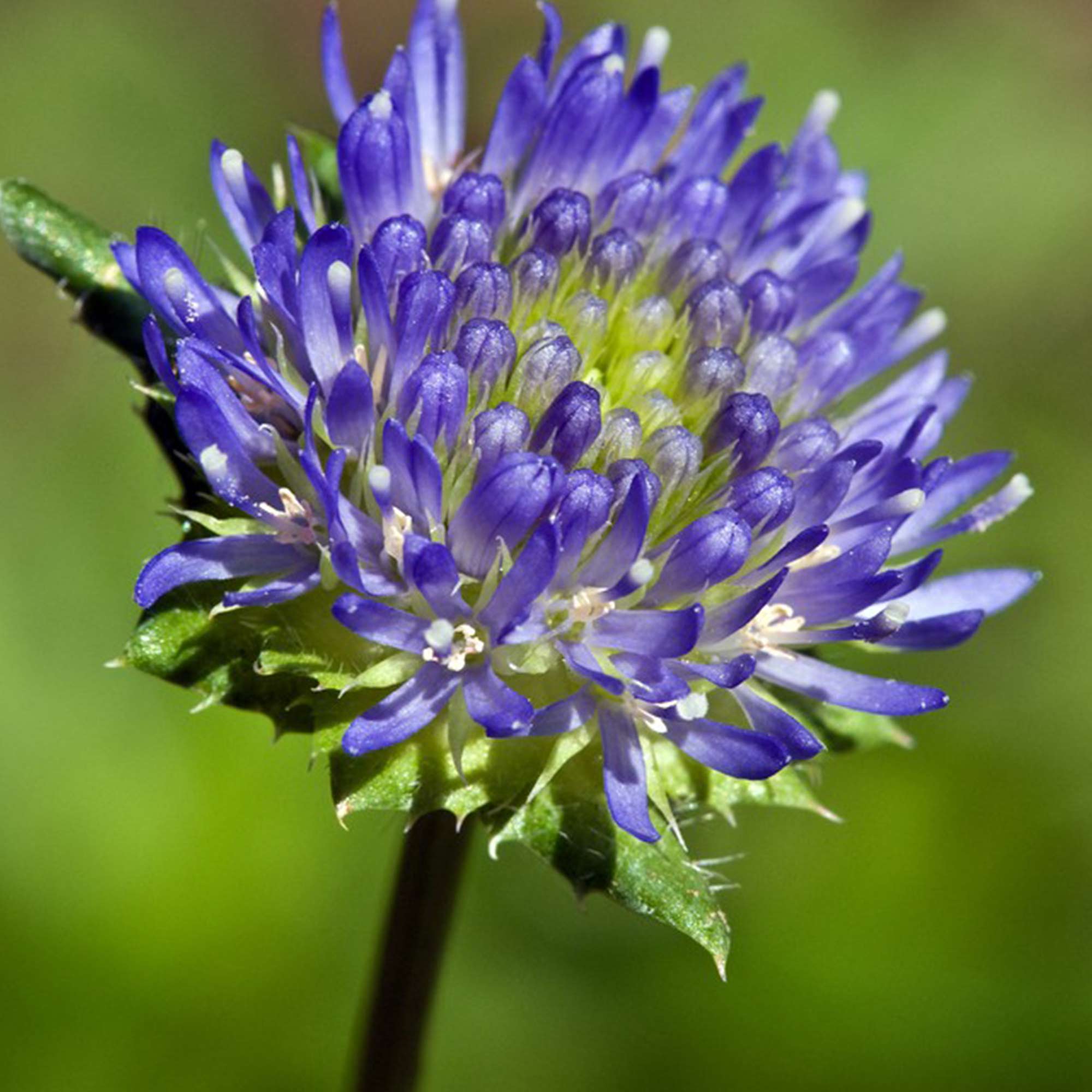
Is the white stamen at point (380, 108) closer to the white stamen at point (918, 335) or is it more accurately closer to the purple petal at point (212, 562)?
the purple petal at point (212, 562)

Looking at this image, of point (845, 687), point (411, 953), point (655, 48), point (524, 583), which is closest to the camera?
point (524, 583)

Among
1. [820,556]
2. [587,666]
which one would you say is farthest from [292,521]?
[820,556]

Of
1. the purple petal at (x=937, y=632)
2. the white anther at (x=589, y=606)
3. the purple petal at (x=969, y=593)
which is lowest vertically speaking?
the white anther at (x=589, y=606)

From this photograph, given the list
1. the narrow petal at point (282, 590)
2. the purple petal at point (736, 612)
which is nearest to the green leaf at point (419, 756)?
the narrow petal at point (282, 590)

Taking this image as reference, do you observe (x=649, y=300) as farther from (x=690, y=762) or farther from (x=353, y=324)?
(x=690, y=762)

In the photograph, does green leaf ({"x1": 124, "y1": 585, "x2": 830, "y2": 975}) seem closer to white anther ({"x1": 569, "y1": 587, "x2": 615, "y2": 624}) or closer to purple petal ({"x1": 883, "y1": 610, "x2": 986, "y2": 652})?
white anther ({"x1": 569, "y1": 587, "x2": 615, "y2": 624})

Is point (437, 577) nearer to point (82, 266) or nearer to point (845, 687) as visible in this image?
point (845, 687)

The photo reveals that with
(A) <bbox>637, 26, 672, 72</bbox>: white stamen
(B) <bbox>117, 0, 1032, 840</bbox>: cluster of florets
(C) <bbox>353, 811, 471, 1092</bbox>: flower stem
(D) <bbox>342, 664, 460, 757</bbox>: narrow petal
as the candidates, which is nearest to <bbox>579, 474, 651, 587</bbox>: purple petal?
(B) <bbox>117, 0, 1032, 840</bbox>: cluster of florets

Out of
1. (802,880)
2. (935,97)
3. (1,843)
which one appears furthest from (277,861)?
(935,97)
